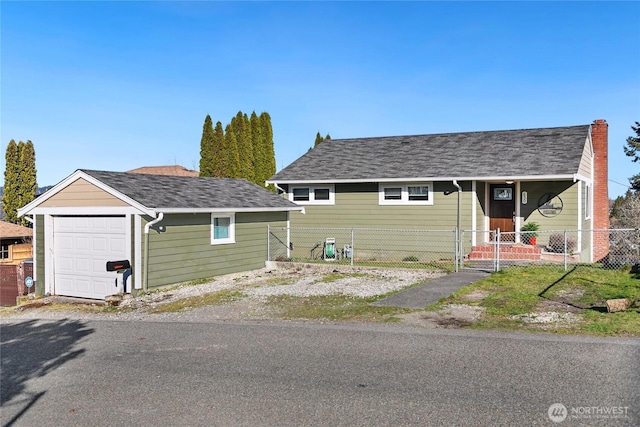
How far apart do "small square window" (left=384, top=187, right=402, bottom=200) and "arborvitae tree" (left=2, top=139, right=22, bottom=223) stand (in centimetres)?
2270

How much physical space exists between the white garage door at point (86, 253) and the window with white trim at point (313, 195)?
9005 mm

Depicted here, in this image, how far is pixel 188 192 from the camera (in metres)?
16.7

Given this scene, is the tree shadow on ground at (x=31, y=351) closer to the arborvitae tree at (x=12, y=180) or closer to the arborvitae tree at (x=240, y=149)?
the arborvitae tree at (x=12, y=180)

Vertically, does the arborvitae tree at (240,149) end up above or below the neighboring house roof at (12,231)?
above

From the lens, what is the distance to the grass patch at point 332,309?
10145 millimetres

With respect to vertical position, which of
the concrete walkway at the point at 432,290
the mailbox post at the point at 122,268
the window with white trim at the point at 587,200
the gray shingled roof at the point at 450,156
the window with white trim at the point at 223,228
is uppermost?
the gray shingled roof at the point at 450,156

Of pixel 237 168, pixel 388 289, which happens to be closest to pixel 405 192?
pixel 388 289

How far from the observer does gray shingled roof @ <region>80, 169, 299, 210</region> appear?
47.5ft

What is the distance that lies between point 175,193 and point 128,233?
2555 millimetres

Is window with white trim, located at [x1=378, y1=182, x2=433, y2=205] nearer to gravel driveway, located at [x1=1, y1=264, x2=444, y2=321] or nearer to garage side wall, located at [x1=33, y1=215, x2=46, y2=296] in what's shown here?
gravel driveway, located at [x1=1, y1=264, x2=444, y2=321]

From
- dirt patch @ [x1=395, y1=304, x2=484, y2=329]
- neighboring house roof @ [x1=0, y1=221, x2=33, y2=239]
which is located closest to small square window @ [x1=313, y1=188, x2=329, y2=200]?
dirt patch @ [x1=395, y1=304, x2=484, y2=329]

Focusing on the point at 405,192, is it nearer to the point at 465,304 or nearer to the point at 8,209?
the point at 465,304

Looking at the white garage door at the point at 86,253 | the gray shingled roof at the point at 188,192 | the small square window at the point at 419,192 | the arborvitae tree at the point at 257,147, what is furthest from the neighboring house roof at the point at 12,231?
the small square window at the point at 419,192

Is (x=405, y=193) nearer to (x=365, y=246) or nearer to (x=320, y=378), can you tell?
(x=365, y=246)
